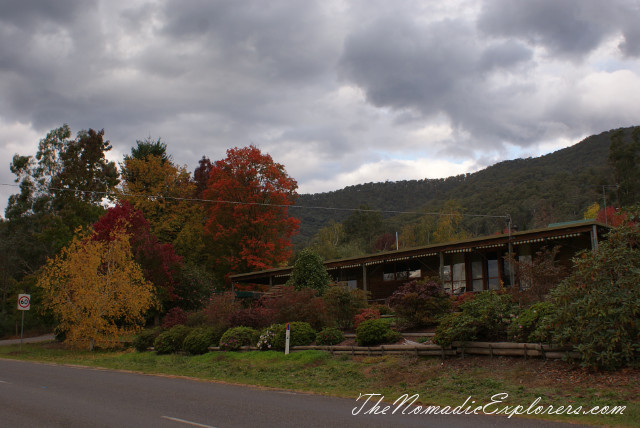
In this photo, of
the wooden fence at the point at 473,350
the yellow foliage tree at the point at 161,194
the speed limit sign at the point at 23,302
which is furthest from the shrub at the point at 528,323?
the yellow foliage tree at the point at 161,194

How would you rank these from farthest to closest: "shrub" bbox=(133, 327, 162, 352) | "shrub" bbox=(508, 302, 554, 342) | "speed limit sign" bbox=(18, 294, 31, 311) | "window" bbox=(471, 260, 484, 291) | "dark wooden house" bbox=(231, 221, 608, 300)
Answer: "speed limit sign" bbox=(18, 294, 31, 311) → "window" bbox=(471, 260, 484, 291) → "shrub" bbox=(133, 327, 162, 352) → "dark wooden house" bbox=(231, 221, 608, 300) → "shrub" bbox=(508, 302, 554, 342)

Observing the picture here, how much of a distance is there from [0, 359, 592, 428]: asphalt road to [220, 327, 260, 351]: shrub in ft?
18.4

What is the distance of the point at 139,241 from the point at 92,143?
2368cm

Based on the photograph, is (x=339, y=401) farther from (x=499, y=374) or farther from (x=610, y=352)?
(x=610, y=352)

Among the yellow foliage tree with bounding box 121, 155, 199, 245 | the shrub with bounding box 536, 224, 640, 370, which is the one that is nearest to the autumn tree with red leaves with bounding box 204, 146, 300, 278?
the yellow foliage tree with bounding box 121, 155, 199, 245

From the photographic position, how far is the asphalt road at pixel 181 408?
27.2 feet

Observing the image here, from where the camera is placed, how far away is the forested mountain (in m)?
71.7

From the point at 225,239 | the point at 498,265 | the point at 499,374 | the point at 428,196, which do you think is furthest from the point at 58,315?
the point at 428,196

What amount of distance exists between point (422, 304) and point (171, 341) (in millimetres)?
11073

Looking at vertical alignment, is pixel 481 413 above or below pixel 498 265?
below

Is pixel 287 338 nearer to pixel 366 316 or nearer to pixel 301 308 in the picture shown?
pixel 301 308

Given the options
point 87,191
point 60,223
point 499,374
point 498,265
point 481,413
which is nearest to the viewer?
point 481,413

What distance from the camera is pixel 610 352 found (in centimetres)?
1013

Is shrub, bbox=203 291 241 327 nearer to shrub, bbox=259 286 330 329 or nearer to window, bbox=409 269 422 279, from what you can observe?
shrub, bbox=259 286 330 329
